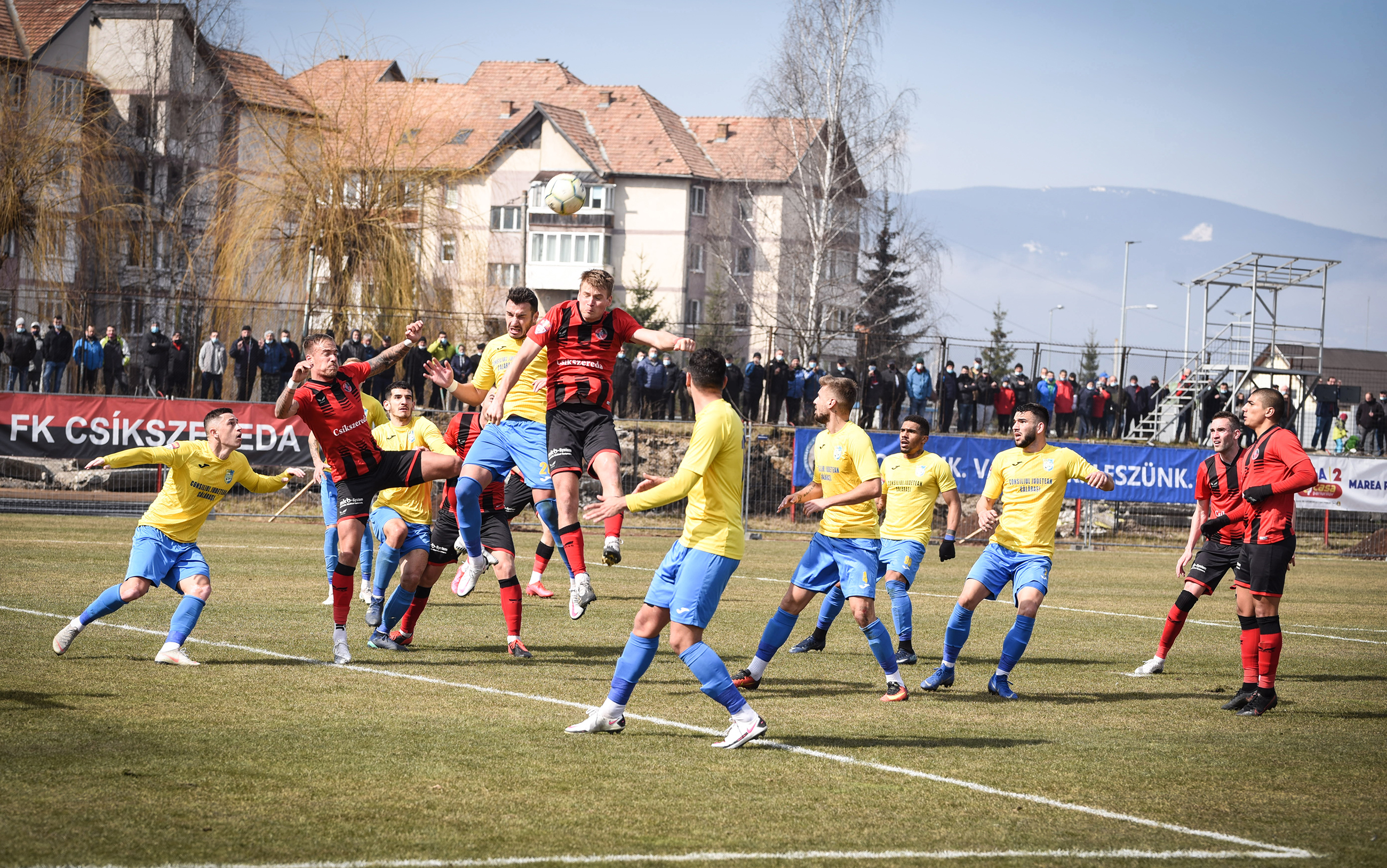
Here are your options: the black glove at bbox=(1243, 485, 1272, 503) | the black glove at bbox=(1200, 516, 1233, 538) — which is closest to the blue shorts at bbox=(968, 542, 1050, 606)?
the black glove at bbox=(1243, 485, 1272, 503)

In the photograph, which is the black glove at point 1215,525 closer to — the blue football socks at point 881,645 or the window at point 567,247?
the blue football socks at point 881,645

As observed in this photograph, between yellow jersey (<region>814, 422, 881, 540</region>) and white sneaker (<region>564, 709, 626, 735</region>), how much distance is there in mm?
2577

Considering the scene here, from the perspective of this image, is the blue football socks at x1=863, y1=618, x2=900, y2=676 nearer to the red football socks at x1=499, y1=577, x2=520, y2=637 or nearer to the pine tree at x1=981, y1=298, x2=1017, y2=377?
the red football socks at x1=499, y1=577, x2=520, y2=637

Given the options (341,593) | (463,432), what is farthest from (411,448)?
(341,593)

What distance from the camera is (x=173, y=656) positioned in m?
8.67

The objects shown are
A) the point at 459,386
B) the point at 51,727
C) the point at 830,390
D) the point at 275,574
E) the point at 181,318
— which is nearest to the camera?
the point at 51,727

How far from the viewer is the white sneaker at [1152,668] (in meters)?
10.4

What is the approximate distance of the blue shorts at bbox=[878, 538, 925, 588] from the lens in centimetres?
1047

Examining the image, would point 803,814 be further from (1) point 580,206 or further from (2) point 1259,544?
(1) point 580,206

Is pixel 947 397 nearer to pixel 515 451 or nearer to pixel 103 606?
pixel 515 451

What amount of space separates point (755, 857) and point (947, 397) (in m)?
26.5

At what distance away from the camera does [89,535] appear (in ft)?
59.9

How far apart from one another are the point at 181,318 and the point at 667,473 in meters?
12.4

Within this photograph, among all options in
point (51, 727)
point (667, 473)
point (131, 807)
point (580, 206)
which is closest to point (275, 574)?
point (580, 206)
